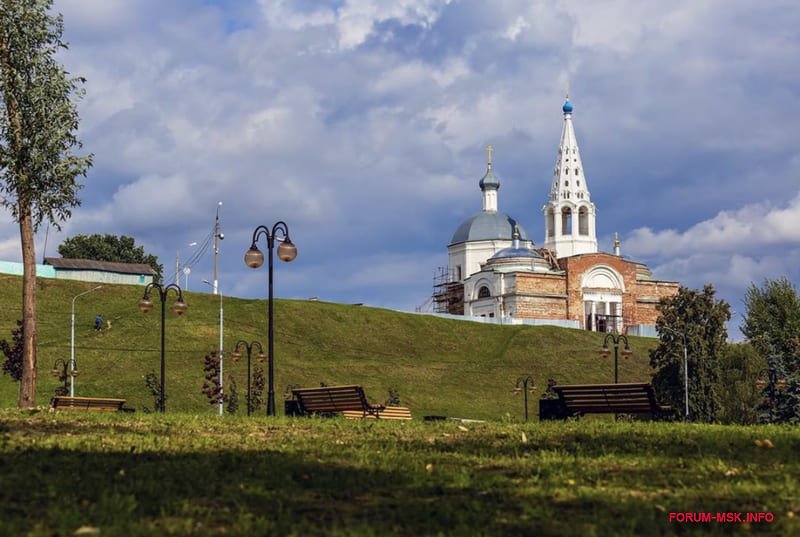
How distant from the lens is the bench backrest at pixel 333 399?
23.3 metres

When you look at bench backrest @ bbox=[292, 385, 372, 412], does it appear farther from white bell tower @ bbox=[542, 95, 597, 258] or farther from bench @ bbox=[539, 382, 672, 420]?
white bell tower @ bbox=[542, 95, 597, 258]

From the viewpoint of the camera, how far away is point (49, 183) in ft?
105

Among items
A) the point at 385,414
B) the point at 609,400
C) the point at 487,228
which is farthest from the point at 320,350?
the point at 609,400

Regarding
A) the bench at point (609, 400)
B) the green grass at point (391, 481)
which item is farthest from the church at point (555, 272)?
the green grass at point (391, 481)

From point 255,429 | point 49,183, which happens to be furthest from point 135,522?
point 49,183

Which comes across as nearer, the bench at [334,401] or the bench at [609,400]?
the bench at [609,400]

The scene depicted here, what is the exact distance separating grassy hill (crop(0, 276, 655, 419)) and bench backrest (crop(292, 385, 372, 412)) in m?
36.4

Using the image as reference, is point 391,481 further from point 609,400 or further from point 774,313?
point 774,313

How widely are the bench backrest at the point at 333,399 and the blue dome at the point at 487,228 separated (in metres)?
101

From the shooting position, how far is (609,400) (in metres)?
21.2

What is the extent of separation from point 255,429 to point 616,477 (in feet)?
23.3

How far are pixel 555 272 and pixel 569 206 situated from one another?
36.4 feet

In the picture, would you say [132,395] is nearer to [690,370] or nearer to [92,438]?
[690,370]

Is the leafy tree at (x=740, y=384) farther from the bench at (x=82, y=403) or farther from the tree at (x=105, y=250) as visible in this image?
the tree at (x=105, y=250)
